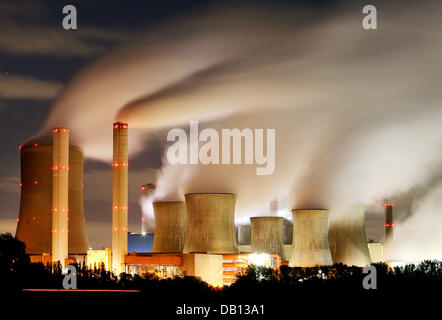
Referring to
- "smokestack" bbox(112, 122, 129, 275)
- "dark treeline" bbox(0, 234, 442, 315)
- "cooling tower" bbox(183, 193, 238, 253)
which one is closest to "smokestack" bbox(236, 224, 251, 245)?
"dark treeline" bbox(0, 234, 442, 315)

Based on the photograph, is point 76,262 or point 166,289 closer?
point 166,289

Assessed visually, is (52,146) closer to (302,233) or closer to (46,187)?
(46,187)

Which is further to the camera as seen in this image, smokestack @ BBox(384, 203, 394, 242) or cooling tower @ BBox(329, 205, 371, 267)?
smokestack @ BBox(384, 203, 394, 242)

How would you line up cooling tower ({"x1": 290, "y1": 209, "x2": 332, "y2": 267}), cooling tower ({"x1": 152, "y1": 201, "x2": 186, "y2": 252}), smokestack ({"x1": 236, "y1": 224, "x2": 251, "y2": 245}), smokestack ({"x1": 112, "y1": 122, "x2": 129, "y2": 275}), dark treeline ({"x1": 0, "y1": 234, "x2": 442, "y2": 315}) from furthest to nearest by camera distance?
1. smokestack ({"x1": 236, "y1": 224, "x2": 251, "y2": 245})
2. cooling tower ({"x1": 152, "y1": 201, "x2": 186, "y2": 252})
3. smokestack ({"x1": 112, "y1": 122, "x2": 129, "y2": 275})
4. cooling tower ({"x1": 290, "y1": 209, "x2": 332, "y2": 267})
5. dark treeline ({"x1": 0, "y1": 234, "x2": 442, "y2": 315})

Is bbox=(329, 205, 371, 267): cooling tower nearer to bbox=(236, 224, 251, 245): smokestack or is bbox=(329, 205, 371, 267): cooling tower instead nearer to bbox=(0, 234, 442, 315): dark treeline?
bbox=(0, 234, 442, 315): dark treeline

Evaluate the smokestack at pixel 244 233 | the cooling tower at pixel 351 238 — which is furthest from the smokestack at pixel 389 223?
the cooling tower at pixel 351 238
